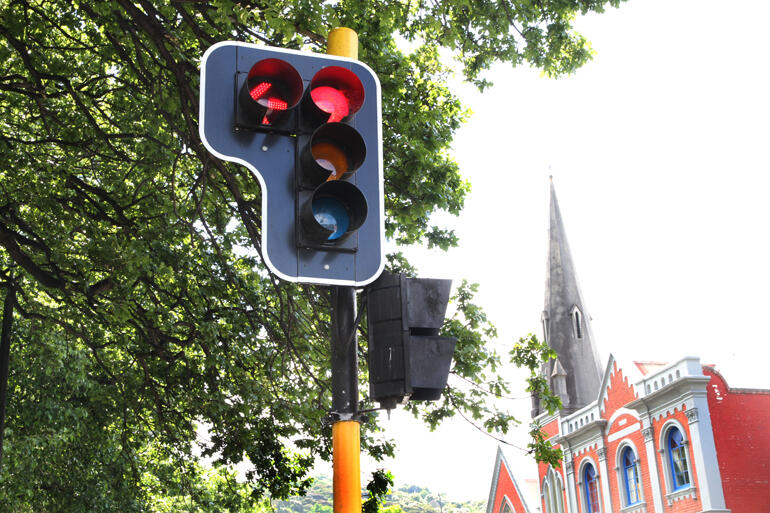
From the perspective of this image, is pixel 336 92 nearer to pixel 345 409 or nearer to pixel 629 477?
pixel 345 409

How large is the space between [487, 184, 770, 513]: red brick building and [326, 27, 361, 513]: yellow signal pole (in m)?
23.7

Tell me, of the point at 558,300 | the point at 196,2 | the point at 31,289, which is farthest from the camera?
the point at 558,300

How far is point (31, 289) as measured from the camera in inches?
638

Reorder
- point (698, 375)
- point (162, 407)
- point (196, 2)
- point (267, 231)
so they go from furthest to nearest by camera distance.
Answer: point (698, 375)
point (162, 407)
point (196, 2)
point (267, 231)

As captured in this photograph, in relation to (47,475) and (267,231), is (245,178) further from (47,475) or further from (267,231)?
(47,475)

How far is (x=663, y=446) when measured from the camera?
2670 centimetres

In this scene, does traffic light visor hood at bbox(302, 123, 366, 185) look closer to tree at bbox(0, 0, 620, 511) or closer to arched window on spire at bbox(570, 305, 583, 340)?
tree at bbox(0, 0, 620, 511)

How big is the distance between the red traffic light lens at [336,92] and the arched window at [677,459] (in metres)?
25.2

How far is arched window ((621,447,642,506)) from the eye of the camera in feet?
93.9

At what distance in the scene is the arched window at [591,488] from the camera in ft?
105

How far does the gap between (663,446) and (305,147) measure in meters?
26.2

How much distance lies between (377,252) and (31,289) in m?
14.7

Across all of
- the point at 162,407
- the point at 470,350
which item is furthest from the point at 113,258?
the point at 470,350

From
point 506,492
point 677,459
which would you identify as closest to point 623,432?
point 677,459
